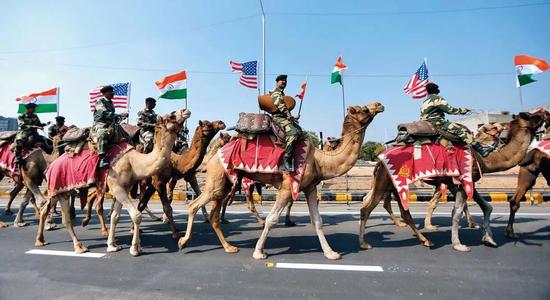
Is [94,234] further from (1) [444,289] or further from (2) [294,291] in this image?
(1) [444,289]

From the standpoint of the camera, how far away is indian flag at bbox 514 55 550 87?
10.8m

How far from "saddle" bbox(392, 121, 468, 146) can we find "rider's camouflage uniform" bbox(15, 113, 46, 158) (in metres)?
9.97

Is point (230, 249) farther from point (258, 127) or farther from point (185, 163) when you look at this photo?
point (185, 163)

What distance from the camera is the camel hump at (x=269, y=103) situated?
21.0 ft

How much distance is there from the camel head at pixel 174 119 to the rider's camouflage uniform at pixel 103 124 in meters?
1.25

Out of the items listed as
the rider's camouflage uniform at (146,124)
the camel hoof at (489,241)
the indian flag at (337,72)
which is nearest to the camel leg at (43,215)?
the rider's camouflage uniform at (146,124)

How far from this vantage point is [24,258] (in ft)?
19.8

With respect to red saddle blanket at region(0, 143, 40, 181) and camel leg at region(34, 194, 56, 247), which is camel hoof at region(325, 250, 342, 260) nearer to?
camel leg at region(34, 194, 56, 247)

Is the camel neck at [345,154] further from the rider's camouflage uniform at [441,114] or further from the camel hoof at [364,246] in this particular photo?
the rider's camouflage uniform at [441,114]

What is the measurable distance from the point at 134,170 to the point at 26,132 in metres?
5.15

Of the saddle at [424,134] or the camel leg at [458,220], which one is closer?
the camel leg at [458,220]

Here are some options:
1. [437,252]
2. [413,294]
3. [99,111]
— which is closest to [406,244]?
[437,252]

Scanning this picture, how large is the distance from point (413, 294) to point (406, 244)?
259 cm

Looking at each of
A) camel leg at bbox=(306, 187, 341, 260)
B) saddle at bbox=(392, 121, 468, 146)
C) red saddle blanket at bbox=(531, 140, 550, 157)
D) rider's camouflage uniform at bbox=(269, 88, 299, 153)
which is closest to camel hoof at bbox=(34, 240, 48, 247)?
rider's camouflage uniform at bbox=(269, 88, 299, 153)
